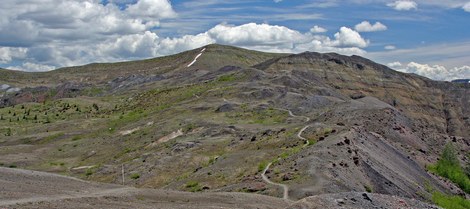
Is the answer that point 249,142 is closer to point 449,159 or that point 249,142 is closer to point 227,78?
point 449,159

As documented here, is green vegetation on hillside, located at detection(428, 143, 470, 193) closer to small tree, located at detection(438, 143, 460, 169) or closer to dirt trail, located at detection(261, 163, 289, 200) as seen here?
small tree, located at detection(438, 143, 460, 169)

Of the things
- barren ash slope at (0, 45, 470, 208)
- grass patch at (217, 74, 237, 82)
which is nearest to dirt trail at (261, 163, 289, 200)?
barren ash slope at (0, 45, 470, 208)

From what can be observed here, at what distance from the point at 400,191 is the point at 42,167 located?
37658 millimetres

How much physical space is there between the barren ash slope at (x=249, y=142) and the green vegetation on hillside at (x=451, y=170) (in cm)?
124

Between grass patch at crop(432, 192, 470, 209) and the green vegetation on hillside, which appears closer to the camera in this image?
grass patch at crop(432, 192, 470, 209)

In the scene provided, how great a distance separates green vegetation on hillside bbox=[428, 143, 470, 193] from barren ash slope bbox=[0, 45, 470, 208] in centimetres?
124

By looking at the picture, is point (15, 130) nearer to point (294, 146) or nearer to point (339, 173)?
point (294, 146)

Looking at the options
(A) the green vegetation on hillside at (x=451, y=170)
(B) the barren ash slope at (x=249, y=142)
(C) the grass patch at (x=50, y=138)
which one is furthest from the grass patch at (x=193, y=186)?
(C) the grass patch at (x=50, y=138)

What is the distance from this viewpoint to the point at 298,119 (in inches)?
2463

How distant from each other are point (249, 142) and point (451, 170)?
1737cm

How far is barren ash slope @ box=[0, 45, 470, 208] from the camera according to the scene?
104 feet

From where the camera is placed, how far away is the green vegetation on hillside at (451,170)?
48250 millimetres

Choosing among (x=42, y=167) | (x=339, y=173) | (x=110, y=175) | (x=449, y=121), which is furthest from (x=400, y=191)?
(x=449, y=121)

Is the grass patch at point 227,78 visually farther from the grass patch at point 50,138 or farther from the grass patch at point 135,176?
the grass patch at point 135,176
